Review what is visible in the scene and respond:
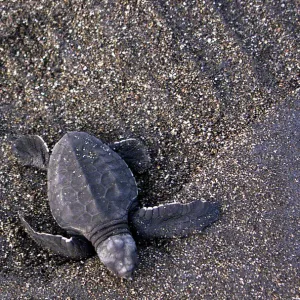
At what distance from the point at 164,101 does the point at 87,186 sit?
718 millimetres

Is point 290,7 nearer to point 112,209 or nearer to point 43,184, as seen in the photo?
point 112,209

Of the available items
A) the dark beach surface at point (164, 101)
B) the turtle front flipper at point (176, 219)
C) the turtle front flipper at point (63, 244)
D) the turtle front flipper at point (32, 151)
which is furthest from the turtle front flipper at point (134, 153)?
the turtle front flipper at point (63, 244)

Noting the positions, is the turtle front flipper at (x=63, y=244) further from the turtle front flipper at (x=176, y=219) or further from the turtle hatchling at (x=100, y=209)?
the turtle front flipper at (x=176, y=219)

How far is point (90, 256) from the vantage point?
249cm

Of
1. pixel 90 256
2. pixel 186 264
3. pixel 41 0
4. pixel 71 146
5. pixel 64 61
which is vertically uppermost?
pixel 41 0

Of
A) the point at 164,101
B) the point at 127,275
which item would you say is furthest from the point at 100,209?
the point at 164,101

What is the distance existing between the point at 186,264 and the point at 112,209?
0.49m

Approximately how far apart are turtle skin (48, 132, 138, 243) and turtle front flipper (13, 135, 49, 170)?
105 millimetres

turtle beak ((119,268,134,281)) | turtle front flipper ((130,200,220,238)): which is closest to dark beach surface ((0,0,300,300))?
turtle front flipper ((130,200,220,238))

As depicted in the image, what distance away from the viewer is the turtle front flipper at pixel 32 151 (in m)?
2.62

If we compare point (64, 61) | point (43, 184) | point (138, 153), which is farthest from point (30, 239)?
point (64, 61)

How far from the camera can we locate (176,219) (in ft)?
8.03

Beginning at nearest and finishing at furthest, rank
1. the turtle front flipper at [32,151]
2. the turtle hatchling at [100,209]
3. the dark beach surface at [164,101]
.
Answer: the turtle hatchling at [100,209]
the dark beach surface at [164,101]
the turtle front flipper at [32,151]

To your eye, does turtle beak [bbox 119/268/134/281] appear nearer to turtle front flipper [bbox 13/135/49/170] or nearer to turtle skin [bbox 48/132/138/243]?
turtle skin [bbox 48/132/138/243]
